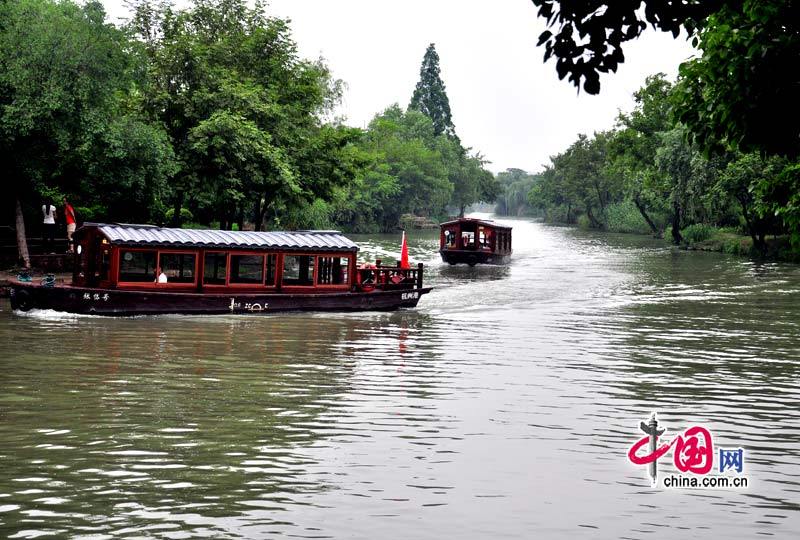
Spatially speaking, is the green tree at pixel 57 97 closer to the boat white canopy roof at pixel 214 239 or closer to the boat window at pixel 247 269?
the boat white canopy roof at pixel 214 239

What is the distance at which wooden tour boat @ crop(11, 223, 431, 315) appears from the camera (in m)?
27.0

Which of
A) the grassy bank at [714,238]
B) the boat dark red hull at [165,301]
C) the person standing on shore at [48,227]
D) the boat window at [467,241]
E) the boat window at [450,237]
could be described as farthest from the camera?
the grassy bank at [714,238]

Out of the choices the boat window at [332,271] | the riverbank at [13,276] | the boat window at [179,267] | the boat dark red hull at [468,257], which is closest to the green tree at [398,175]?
the boat dark red hull at [468,257]

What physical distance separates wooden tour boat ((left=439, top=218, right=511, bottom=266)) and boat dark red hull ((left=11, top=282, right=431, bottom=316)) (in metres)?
25.8

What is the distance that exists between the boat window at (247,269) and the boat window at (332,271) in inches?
77.8

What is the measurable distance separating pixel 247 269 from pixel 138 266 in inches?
145

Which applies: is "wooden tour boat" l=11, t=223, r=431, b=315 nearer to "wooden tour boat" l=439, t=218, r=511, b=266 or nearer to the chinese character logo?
the chinese character logo

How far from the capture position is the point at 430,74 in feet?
485

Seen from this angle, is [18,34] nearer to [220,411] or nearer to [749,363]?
[220,411]

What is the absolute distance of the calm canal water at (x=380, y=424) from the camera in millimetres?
9906

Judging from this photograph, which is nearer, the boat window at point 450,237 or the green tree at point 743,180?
the green tree at point 743,180

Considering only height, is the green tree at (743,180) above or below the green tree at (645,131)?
below

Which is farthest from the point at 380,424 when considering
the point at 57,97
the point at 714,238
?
the point at 714,238

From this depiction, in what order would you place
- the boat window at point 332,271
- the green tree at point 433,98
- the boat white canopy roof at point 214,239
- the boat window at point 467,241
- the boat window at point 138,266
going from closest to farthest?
the boat white canopy roof at point 214,239 → the boat window at point 138,266 → the boat window at point 332,271 → the boat window at point 467,241 → the green tree at point 433,98
